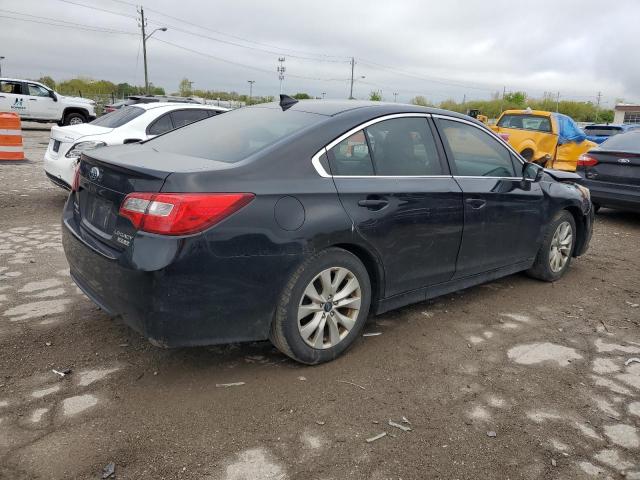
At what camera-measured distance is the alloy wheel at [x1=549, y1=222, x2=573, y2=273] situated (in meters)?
5.12

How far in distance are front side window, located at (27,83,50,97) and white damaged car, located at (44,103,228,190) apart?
48.5 feet

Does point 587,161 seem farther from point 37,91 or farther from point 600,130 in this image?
point 37,91

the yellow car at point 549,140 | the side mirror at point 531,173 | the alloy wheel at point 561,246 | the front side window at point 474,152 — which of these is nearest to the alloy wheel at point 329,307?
the front side window at point 474,152

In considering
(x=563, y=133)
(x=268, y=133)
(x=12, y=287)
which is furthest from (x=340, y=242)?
(x=563, y=133)

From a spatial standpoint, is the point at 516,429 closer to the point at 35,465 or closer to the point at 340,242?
the point at 340,242

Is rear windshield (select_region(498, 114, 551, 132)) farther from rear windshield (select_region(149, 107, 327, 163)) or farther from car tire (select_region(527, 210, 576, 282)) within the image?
rear windshield (select_region(149, 107, 327, 163))

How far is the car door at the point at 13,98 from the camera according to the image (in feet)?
65.9

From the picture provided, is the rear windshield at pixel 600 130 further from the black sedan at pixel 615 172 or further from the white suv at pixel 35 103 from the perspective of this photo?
the white suv at pixel 35 103

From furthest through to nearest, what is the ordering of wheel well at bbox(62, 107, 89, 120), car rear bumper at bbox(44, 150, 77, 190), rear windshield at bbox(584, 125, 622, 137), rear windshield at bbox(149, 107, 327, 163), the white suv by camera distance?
wheel well at bbox(62, 107, 89, 120), the white suv, rear windshield at bbox(584, 125, 622, 137), car rear bumper at bbox(44, 150, 77, 190), rear windshield at bbox(149, 107, 327, 163)

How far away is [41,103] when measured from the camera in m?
20.5

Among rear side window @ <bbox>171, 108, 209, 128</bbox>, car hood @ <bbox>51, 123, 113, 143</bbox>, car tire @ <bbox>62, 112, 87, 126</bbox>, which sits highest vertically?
rear side window @ <bbox>171, 108, 209, 128</bbox>

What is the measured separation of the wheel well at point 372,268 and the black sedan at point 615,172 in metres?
6.01

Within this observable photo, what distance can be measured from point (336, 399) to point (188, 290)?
40.0 inches

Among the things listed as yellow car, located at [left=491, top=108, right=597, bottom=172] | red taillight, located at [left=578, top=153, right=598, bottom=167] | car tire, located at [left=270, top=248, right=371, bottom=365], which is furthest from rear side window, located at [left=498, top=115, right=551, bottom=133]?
car tire, located at [left=270, top=248, right=371, bottom=365]
